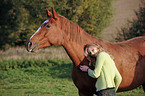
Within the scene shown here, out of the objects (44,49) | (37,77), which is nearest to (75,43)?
(37,77)

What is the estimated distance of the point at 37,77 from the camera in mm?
11594

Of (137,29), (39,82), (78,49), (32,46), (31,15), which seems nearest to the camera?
(32,46)

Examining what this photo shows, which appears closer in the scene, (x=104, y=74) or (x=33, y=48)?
(x=104, y=74)

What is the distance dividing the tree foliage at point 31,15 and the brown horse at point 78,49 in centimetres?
1648

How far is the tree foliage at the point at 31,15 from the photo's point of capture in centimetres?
2066

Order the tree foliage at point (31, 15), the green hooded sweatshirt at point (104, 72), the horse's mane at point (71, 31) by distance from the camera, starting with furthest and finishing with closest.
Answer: the tree foliage at point (31, 15), the horse's mane at point (71, 31), the green hooded sweatshirt at point (104, 72)

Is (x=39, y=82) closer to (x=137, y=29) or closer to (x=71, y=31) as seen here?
(x=137, y=29)

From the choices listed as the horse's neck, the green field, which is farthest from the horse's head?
the green field

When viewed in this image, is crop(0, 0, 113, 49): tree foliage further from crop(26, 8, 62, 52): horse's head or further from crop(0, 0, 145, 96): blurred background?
crop(26, 8, 62, 52): horse's head

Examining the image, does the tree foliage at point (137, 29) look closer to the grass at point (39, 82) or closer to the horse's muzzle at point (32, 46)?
the grass at point (39, 82)

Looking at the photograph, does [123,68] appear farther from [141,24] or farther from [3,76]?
[3,76]

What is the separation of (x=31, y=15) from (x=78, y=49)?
19056 millimetres

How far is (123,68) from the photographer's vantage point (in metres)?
3.99

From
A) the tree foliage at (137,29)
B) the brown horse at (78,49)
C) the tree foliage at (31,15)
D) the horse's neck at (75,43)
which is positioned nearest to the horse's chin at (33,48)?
the brown horse at (78,49)
